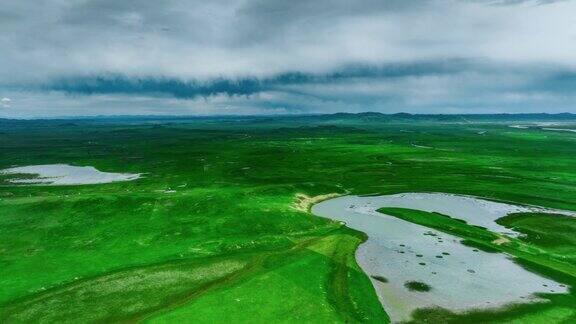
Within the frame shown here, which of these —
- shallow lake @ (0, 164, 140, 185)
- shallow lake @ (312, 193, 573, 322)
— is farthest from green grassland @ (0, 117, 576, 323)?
shallow lake @ (0, 164, 140, 185)

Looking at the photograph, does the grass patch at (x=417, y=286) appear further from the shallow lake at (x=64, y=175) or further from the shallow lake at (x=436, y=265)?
the shallow lake at (x=64, y=175)

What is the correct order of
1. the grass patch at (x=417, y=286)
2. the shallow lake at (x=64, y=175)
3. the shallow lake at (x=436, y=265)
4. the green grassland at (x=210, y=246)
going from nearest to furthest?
the green grassland at (x=210, y=246)
the shallow lake at (x=436, y=265)
the grass patch at (x=417, y=286)
the shallow lake at (x=64, y=175)

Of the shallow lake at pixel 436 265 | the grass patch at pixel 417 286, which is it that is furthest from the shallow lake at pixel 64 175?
the grass patch at pixel 417 286

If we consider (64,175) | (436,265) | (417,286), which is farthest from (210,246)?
(64,175)

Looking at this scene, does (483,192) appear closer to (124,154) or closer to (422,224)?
(422,224)

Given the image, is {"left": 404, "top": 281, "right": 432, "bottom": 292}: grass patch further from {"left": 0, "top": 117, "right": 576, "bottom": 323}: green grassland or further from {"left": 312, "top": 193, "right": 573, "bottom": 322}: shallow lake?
{"left": 0, "top": 117, "right": 576, "bottom": 323}: green grassland

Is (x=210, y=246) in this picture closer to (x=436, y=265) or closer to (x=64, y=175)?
(x=436, y=265)

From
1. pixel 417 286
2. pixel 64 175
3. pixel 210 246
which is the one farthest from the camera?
pixel 64 175
